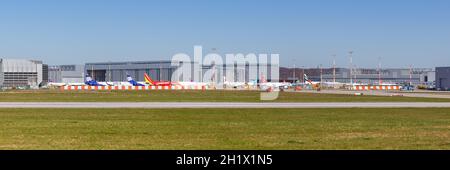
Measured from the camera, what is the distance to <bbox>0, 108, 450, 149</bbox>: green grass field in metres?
18.7

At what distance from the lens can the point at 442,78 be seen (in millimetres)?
153750

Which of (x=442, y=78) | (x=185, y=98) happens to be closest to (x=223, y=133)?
(x=185, y=98)

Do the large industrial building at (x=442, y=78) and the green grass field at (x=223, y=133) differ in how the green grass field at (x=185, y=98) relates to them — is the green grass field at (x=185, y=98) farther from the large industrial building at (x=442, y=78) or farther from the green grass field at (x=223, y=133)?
the large industrial building at (x=442, y=78)

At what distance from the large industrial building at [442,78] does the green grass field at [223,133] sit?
127 meters

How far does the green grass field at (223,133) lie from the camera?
18703mm

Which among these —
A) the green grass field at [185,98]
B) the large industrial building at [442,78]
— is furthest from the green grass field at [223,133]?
the large industrial building at [442,78]

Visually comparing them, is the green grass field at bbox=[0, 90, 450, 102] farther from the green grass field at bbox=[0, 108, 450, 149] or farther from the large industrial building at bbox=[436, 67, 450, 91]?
the large industrial building at bbox=[436, 67, 450, 91]

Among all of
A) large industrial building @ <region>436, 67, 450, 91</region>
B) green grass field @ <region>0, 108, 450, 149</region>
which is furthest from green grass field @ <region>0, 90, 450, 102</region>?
large industrial building @ <region>436, 67, 450, 91</region>

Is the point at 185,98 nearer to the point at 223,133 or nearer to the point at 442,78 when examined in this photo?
the point at 223,133
